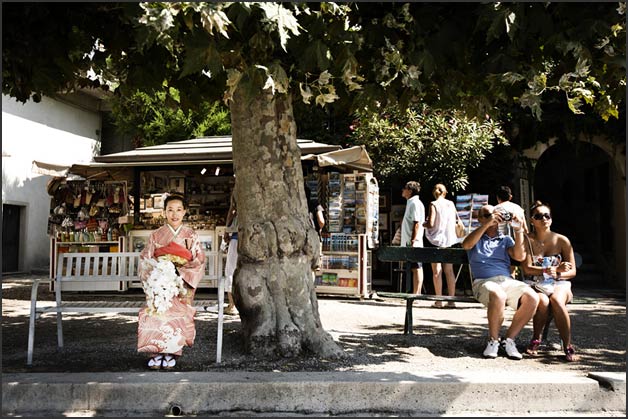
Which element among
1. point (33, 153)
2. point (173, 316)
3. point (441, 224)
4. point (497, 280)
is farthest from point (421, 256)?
point (33, 153)

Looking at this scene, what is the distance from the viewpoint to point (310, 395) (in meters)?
4.50

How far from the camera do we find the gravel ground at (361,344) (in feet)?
18.1

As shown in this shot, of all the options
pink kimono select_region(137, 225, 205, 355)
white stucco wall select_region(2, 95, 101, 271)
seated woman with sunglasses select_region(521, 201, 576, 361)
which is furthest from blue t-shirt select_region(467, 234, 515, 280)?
white stucco wall select_region(2, 95, 101, 271)

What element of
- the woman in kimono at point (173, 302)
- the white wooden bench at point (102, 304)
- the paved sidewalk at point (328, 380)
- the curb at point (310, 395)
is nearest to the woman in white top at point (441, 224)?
the paved sidewalk at point (328, 380)

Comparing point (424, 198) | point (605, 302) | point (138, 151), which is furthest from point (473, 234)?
point (138, 151)

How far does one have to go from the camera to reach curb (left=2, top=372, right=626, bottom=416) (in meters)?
4.49

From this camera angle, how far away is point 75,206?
1309 centimetres

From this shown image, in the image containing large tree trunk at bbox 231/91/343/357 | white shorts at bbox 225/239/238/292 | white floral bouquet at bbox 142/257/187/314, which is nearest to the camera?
white floral bouquet at bbox 142/257/187/314

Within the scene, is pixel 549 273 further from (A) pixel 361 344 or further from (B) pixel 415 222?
(B) pixel 415 222

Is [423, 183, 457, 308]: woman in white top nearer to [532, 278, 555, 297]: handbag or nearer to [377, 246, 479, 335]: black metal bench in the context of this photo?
[377, 246, 479, 335]: black metal bench

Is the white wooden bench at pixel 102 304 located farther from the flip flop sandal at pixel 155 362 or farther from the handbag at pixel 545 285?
the handbag at pixel 545 285

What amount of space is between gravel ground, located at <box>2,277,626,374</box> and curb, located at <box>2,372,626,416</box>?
2.58 feet

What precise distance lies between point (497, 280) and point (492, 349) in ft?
2.31

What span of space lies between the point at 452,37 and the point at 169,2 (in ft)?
7.42
